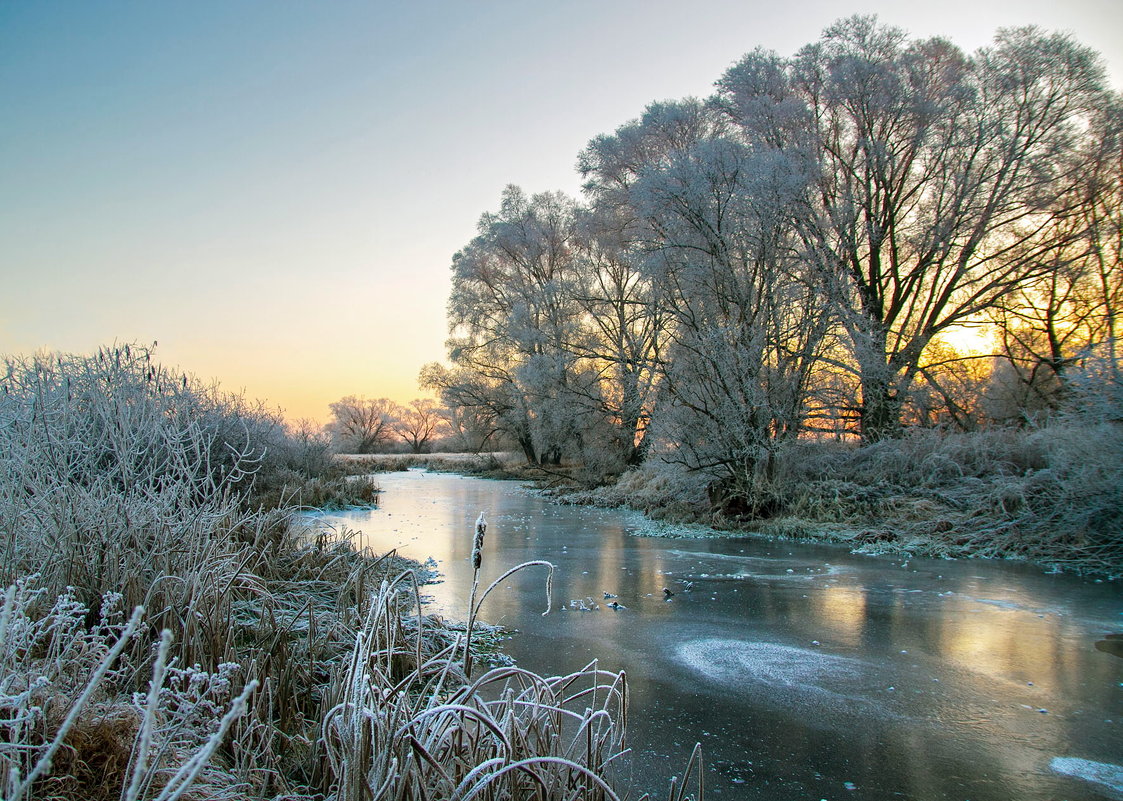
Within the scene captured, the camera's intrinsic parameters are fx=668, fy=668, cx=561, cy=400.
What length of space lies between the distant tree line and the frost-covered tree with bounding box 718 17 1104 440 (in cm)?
5

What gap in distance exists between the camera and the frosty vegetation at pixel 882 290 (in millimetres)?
10867

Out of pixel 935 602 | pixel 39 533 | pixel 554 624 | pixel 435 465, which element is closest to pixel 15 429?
pixel 39 533

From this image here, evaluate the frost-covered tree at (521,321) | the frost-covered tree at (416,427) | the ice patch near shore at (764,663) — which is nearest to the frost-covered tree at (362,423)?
the frost-covered tree at (416,427)

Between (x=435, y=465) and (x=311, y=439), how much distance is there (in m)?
12.3

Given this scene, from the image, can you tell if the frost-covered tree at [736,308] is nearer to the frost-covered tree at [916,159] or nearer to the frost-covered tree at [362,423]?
the frost-covered tree at [916,159]

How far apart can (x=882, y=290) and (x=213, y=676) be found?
17.7 m

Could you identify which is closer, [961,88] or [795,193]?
[795,193]

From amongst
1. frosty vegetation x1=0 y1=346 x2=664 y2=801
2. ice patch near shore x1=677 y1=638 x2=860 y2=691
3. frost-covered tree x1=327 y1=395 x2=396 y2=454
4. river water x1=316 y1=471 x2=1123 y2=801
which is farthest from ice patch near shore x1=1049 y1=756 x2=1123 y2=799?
frost-covered tree x1=327 y1=395 x2=396 y2=454

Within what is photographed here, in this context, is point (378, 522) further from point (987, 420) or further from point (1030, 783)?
point (987, 420)

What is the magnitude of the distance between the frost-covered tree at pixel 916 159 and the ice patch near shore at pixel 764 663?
9643 mm

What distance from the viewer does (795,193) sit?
1259cm

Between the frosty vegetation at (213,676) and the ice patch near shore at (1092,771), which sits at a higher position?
the frosty vegetation at (213,676)

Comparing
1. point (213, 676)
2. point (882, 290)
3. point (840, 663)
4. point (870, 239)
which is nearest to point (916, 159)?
point (870, 239)

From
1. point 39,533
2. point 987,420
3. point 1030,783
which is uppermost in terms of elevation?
point 987,420
